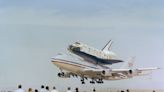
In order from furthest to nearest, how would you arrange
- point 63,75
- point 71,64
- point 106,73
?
point 63,75 → point 106,73 → point 71,64

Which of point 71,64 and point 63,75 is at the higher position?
point 71,64

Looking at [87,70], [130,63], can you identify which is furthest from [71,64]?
[130,63]

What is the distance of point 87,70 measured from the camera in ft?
132

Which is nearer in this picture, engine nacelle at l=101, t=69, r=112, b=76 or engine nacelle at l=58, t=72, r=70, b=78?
engine nacelle at l=101, t=69, r=112, b=76

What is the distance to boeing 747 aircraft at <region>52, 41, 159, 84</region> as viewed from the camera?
38.9 metres

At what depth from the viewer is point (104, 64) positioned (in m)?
47.2

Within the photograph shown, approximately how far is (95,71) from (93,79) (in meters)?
3.12

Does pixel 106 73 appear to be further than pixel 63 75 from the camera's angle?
No

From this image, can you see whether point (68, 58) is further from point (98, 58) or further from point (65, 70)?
point (98, 58)

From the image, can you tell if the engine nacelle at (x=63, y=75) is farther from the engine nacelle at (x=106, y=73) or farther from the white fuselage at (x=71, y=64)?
the engine nacelle at (x=106, y=73)

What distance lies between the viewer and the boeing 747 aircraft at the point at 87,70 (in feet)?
128

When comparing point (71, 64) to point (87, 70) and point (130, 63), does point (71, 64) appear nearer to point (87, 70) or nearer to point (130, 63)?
point (87, 70)

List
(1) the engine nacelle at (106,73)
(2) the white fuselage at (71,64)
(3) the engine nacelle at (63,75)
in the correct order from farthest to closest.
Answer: (3) the engine nacelle at (63,75)
(1) the engine nacelle at (106,73)
(2) the white fuselage at (71,64)

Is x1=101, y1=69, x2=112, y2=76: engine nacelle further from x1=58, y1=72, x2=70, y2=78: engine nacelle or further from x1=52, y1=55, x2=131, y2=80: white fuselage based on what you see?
x1=58, y1=72, x2=70, y2=78: engine nacelle
